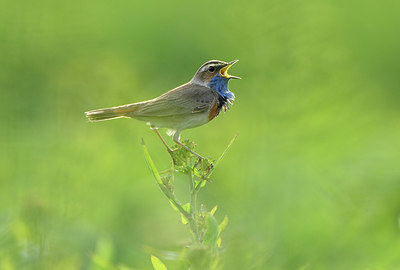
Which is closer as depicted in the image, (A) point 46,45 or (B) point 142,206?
(B) point 142,206

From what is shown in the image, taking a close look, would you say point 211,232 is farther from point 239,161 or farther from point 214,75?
point 239,161

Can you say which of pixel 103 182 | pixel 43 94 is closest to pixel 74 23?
pixel 43 94

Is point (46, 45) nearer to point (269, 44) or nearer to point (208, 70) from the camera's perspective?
point (269, 44)

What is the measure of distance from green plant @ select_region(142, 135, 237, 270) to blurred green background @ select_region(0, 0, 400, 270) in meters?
0.07

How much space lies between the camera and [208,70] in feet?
7.78

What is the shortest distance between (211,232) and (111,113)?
2.94ft

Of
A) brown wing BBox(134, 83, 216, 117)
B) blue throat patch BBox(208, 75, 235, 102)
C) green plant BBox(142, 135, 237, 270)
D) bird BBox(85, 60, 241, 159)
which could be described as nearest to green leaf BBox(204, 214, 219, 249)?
green plant BBox(142, 135, 237, 270)

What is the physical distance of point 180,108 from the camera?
2.16 meters

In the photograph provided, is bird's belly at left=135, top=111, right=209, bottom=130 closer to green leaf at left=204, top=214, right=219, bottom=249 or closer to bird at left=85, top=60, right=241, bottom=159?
bird at left=85, top=60, right=241, bottom=159

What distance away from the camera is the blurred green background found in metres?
2.18

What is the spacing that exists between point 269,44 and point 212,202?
32.4 inches

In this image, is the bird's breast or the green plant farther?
the bird's breast

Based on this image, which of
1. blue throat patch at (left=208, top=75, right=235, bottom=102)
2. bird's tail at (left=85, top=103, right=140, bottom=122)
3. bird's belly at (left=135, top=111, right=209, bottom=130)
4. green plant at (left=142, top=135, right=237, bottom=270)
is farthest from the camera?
blue throat patch at (left=208, top=75, right=235, bottom=102)

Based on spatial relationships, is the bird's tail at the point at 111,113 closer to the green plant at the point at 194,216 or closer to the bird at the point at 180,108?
the bird at the point at 180,108
